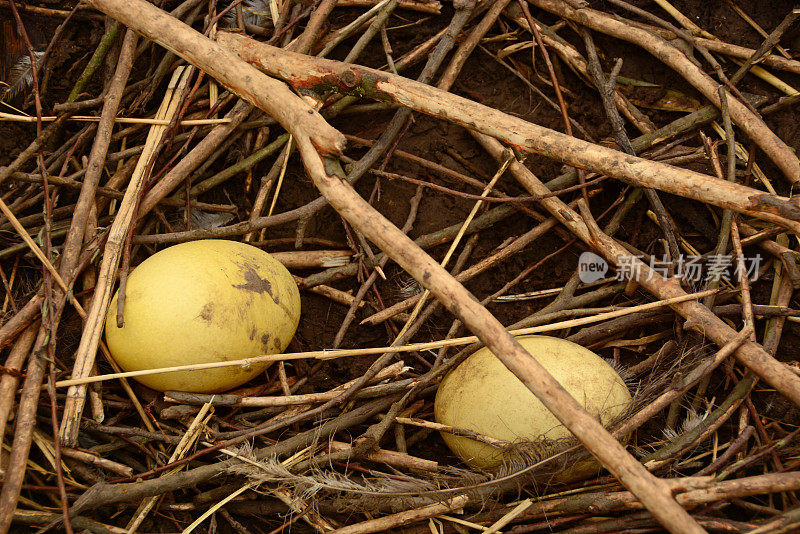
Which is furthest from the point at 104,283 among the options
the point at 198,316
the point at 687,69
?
the point at 687,69

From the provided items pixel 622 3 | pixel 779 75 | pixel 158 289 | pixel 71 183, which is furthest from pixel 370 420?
pixel 779 75

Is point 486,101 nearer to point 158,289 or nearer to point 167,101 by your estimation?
point 167,101

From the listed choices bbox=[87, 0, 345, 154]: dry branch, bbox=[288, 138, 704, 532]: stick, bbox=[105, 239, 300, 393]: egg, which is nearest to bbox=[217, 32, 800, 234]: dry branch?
bbox=[87, 0, 345, 154]: dry branch

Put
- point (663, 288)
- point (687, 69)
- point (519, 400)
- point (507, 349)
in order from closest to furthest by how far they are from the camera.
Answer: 1. point (507, 349)
2. point (519, 400)
3. point (663, 288)
4. point (687, 69)

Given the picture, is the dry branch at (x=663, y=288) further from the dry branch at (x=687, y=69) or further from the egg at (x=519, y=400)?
the dry branch at (x=687, y=69)

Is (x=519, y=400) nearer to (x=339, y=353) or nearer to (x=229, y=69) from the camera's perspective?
(x=339, y=353)

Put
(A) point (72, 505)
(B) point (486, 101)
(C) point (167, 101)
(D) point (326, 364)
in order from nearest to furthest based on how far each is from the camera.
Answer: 1. (A) point (72, 505)
2. (D) point (326, 364)
3. (C) point (167, 101)
4. (B) point (486, 101)
